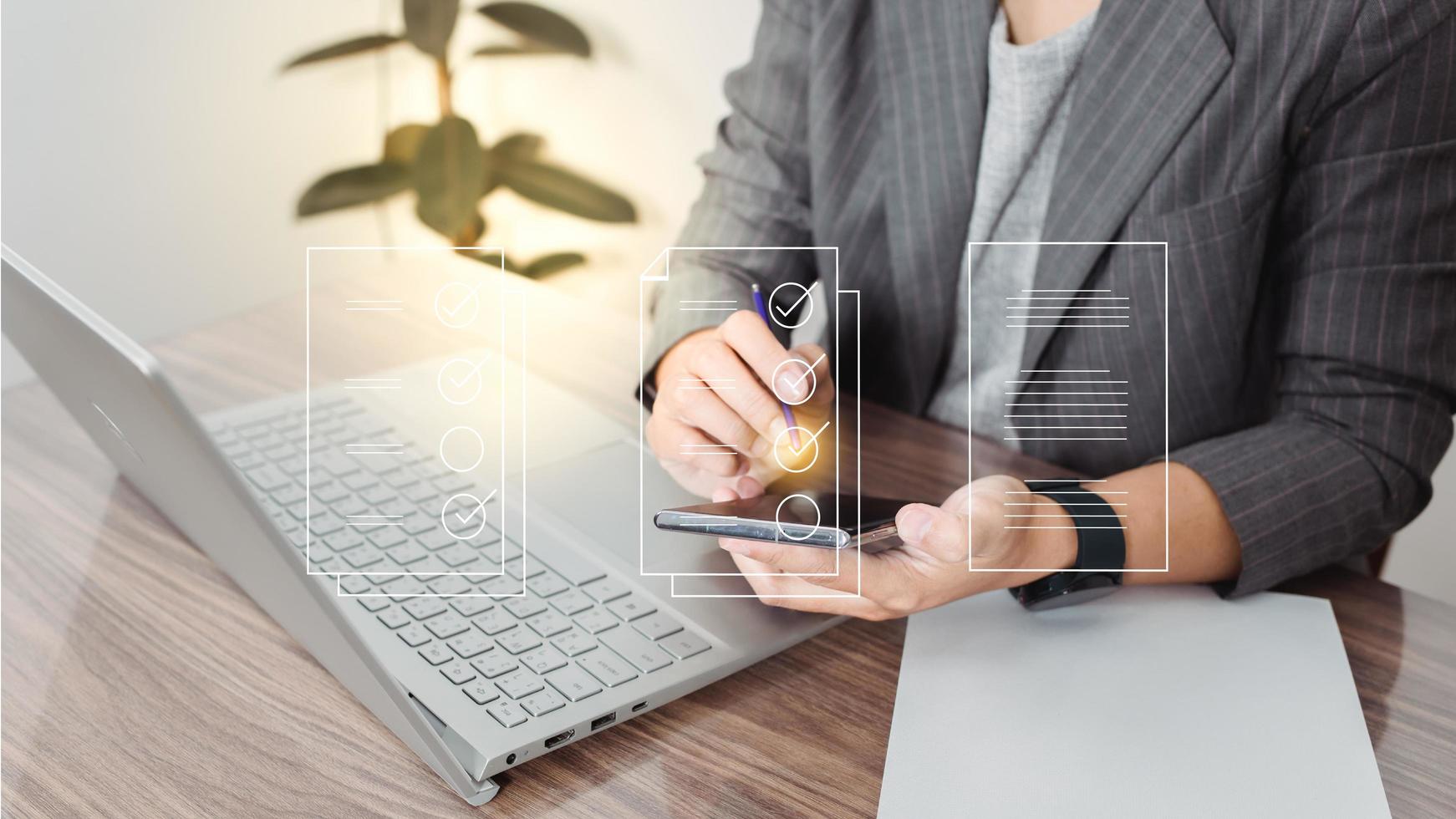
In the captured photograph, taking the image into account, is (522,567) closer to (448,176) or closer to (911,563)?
(911,563)

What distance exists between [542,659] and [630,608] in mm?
61

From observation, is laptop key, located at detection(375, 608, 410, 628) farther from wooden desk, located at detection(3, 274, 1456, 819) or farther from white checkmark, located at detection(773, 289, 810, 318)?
white checkmark, located at detection(773, 289, 810, 318)

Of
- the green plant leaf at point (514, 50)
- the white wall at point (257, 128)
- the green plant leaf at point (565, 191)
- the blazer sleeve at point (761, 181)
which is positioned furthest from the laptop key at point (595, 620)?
the green plant leaf at point (514, 50)

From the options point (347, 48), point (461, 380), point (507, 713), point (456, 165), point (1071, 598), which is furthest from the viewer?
point (456, 165)

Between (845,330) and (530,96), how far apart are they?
1341 millimetres

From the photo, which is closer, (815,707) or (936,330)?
(815,707)

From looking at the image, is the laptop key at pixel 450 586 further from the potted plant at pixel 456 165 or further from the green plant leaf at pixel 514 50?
the green plant leaf at pixel 514 50

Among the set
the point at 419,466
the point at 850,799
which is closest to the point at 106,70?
the point at 419,466

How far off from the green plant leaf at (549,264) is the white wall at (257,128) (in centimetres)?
5

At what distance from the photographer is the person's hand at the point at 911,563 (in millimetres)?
498

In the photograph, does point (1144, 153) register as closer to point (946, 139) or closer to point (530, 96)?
point (946, 139)

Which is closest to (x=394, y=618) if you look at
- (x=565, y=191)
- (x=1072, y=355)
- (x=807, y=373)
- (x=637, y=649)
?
(x=637, y=649)

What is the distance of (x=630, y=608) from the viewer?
1.76ft

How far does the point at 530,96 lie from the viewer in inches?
77.8
